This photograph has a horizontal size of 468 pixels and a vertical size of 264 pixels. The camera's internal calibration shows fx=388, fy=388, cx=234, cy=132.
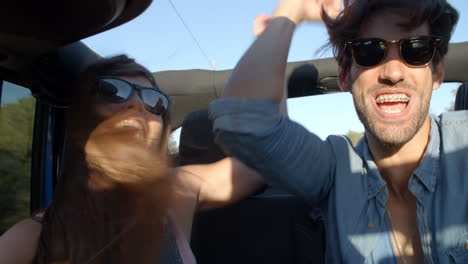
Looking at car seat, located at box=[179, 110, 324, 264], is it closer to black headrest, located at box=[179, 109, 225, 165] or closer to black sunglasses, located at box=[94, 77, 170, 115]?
black headrest, located at box=[179, 109, 225, 165]

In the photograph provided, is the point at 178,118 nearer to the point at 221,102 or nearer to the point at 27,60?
the point at 27,60

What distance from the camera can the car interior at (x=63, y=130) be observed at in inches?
50.4

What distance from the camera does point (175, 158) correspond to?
179cm

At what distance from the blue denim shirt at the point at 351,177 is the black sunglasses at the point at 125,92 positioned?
507mm

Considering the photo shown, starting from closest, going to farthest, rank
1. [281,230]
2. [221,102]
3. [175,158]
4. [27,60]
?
[221,102]
[27,60]
[175,158]
[281,230]

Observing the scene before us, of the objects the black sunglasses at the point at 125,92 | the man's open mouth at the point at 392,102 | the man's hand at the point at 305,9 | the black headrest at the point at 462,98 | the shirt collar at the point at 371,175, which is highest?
the man's hand at the point at 305,9

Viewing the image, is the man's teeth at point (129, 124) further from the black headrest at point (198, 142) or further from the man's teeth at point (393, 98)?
the man's teeth at point (393, 98)

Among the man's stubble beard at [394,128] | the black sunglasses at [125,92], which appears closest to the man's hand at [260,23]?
the man's stubble beard at [394,128]

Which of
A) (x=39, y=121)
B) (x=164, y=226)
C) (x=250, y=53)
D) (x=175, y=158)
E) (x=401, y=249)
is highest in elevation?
(x=250, y=53)

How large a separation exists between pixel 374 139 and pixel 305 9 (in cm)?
59

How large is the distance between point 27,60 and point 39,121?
0.67m

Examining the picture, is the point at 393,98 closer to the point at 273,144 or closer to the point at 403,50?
the point at 403,50

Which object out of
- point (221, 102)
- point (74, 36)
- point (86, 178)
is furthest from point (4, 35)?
point (221, 102)

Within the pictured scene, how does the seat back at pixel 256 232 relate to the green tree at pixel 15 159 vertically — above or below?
below
